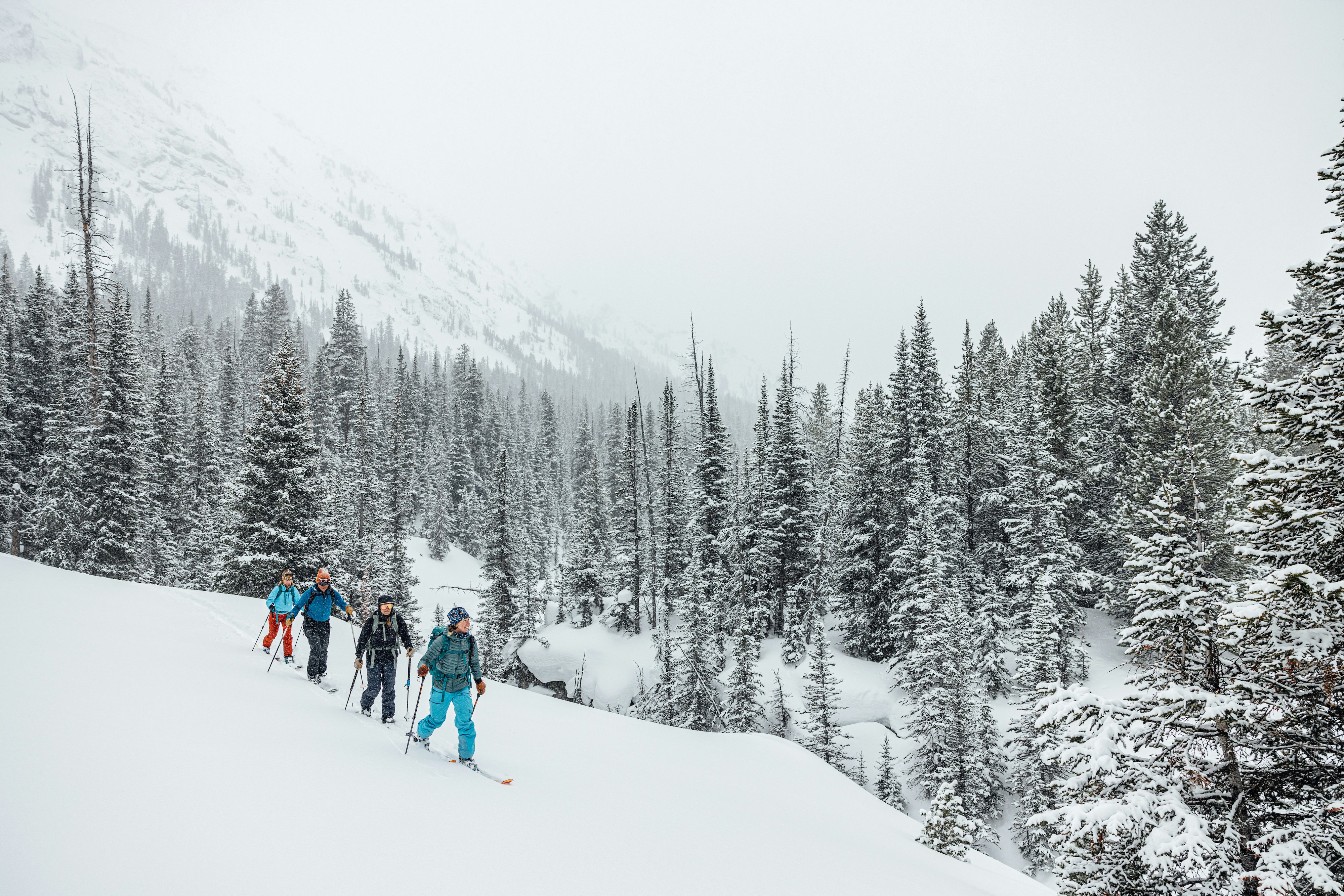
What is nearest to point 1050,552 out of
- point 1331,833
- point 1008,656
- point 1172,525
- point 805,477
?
point 1008,656

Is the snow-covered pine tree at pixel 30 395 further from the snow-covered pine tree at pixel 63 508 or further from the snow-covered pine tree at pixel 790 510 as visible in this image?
the snow-covered pine tree at pixel 790 510

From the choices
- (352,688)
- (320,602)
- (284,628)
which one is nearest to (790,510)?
(284,628)

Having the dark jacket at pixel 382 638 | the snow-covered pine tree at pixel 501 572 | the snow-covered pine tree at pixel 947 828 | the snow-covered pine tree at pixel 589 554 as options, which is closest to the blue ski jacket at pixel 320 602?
the dark jacket at pixel 382 638

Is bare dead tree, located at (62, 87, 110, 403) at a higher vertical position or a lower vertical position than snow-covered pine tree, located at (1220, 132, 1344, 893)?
higher

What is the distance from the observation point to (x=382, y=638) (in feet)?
34.3

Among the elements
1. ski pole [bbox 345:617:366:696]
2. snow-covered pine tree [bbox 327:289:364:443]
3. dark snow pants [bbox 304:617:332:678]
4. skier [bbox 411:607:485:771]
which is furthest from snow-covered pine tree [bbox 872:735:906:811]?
snow-covered pine tree [bbox 327:289:364:443]

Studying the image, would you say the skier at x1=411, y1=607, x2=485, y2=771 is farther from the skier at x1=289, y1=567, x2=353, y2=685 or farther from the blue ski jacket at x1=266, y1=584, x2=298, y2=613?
the blue ski jacket at x1=266, y1=584, x2=298, y2=613

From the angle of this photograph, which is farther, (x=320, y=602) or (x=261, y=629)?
(x=261, y=629)

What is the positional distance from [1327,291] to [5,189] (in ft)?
936

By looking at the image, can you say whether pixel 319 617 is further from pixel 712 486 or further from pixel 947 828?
pixel 712 486

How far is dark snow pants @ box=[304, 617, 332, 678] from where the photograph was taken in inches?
485

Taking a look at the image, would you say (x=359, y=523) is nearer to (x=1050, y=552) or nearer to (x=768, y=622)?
(x=768, y=622)

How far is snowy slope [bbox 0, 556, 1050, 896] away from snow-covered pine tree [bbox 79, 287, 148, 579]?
48.4ft

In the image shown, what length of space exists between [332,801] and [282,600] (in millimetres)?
7873
